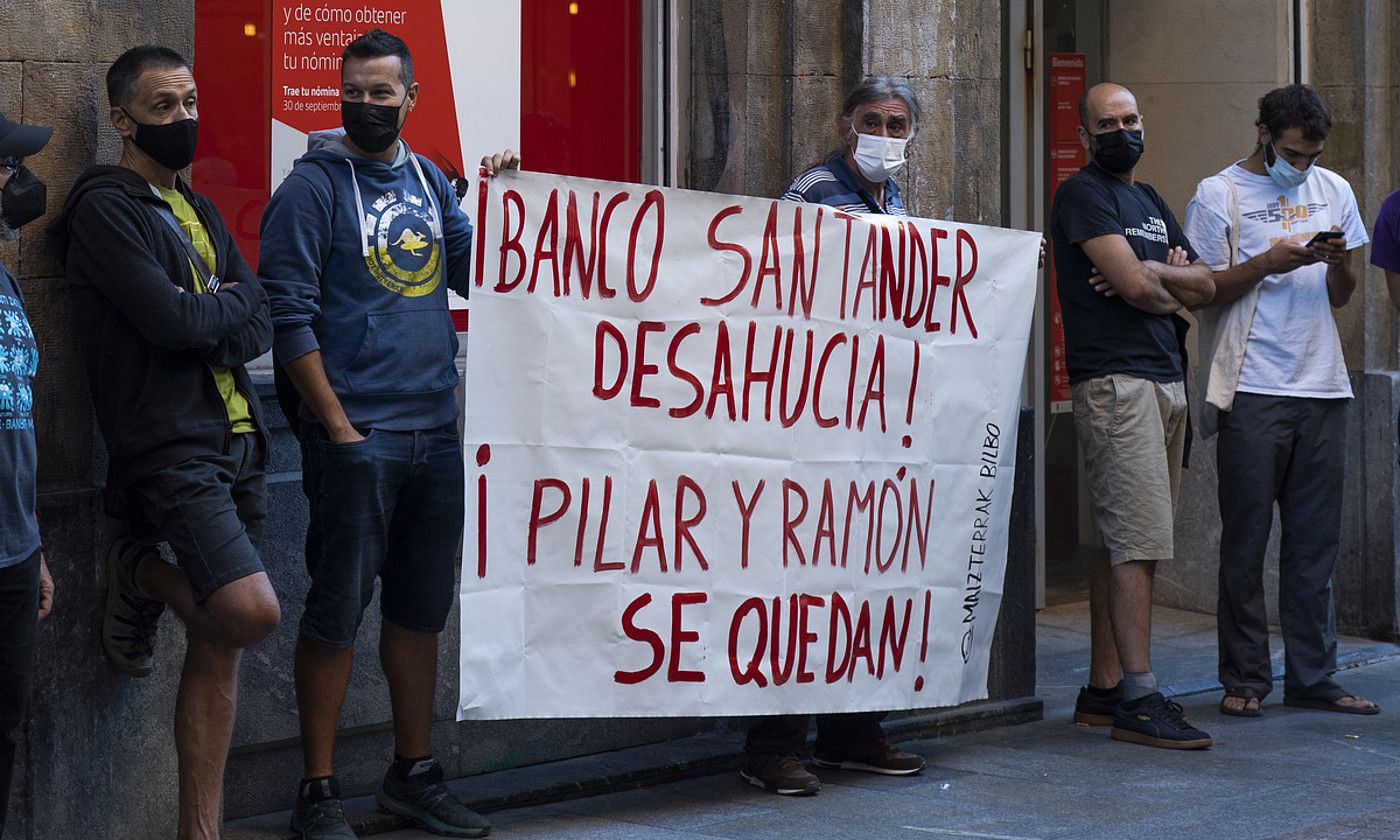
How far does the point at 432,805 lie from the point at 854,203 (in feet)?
7.03

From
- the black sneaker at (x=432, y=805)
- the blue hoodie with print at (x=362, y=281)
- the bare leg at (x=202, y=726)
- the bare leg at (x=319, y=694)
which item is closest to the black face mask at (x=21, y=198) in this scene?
the blue hoodie with print at (x=362, y=281)

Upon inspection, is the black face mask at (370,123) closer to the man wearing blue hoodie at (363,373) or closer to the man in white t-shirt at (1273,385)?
the man wearing blue hoodie at (363,373)

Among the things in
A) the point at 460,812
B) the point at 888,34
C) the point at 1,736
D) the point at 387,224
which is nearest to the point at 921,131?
the point at 888,34

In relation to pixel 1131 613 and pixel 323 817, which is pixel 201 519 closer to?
pixel 323 817

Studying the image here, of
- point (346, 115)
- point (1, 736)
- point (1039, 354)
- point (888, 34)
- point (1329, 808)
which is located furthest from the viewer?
point (1039, 354)

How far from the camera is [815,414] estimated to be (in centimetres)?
575

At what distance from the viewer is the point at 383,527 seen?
16.6 ft

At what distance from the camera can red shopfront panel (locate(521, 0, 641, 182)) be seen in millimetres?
6363

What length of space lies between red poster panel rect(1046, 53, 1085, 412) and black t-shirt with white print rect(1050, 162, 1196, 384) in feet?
8.41

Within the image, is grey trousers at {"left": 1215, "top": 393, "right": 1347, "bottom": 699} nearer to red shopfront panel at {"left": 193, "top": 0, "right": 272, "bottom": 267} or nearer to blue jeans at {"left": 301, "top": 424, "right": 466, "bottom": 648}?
blue jeans at {"left": 301, "top": 424, "right": 466, "bottom": 648}

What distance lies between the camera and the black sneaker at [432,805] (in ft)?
17.2

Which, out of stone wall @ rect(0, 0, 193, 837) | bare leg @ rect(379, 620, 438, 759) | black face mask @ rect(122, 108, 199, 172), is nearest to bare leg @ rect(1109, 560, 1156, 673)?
bare leg @ rect(379, 620, 438, 759)

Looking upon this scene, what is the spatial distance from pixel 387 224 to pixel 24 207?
3.02 feet

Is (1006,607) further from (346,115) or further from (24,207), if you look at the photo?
(24,207)
